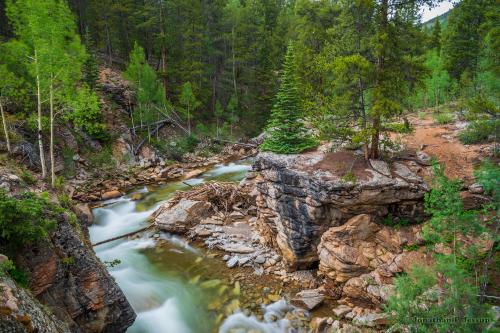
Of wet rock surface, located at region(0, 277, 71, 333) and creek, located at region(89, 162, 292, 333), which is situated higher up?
wet rock surface, located at region(0, 277, 71, 333)

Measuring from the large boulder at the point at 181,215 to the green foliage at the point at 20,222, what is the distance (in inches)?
352

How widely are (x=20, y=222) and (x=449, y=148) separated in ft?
50.2

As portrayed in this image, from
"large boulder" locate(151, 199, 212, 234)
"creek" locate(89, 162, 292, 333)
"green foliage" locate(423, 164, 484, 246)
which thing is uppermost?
"green foliage" locate(423, 164, 484, 246)

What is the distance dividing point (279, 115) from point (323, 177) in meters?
4.30

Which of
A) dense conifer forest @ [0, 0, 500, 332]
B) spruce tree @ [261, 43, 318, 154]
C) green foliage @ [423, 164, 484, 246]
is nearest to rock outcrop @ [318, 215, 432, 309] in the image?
dense conifer forest @ [0, 0, 500, 332]

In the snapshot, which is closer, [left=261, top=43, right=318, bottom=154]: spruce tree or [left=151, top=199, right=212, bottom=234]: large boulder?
[left=261, top=43, right=318, bottom=154]: spruce tree

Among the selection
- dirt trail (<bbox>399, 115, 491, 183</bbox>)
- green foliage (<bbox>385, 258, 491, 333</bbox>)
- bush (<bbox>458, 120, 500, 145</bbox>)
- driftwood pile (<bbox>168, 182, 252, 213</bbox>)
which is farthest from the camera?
driftwood pile (<bbox>168, 182, 252, 213</bbox>)

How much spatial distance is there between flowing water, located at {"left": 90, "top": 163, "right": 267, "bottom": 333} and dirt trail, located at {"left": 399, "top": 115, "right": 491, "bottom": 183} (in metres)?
9.88

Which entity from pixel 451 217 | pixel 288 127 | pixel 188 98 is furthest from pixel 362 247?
pixel 188 98

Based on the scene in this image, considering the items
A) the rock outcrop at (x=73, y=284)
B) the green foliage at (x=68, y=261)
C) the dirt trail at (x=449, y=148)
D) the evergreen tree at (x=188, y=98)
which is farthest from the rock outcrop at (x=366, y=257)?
the evergreen tree at (x=188, y=98)

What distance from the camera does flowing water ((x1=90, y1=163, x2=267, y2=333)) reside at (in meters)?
10.8

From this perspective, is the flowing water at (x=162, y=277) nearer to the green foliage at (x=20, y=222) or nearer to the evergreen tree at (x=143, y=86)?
the green foliage at (x=20, y=222)

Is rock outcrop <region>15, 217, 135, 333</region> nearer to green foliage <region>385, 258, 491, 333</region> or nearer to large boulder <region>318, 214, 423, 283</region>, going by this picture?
large boulder <region>318, 214, 423, 283</region>

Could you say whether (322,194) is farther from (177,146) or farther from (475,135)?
(177,146)
